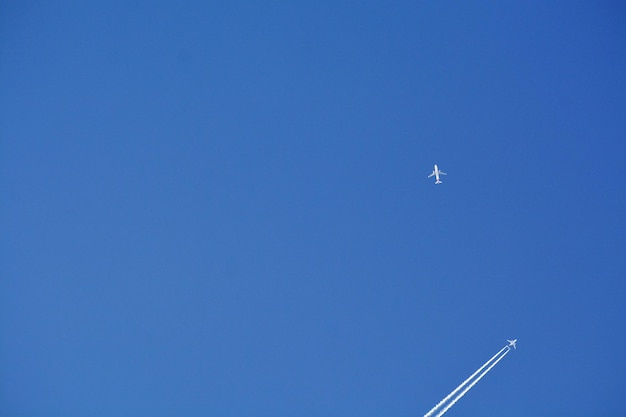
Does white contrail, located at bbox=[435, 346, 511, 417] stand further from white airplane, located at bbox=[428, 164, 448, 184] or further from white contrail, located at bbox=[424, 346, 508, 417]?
white airplane, located at bbox=[428, 164, 448, 184]

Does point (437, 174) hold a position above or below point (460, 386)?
above

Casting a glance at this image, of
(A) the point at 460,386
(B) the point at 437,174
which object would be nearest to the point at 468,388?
(A) the point at 460,386

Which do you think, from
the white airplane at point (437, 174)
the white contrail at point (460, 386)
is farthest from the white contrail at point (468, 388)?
the white airplane at point (437, 174)

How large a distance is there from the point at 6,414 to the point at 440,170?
9.09 m

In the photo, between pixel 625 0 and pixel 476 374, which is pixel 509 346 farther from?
pixel 625 0

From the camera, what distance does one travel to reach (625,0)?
50.1 feet

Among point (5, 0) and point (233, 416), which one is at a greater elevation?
point (5, 0)

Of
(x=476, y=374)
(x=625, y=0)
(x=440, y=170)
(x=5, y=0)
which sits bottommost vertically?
(x=476, y=374)

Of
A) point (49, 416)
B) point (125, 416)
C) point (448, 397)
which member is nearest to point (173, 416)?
point (125, 416)

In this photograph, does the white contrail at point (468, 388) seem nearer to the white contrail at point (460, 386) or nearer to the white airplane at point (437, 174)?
the white contrail at point (460, 386)

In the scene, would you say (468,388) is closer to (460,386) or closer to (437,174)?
(460,386)

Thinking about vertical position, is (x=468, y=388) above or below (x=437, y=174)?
below

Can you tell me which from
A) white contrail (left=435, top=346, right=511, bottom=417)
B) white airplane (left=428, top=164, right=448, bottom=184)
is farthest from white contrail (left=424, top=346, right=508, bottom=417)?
white airplane (left=428, top=164, right=448, bottom=184)

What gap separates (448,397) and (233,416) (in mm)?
3959
